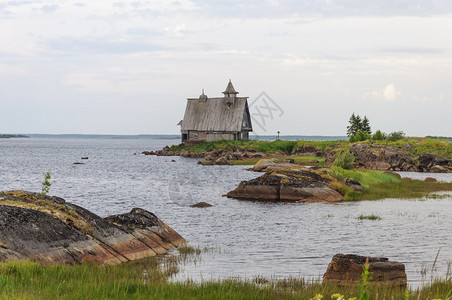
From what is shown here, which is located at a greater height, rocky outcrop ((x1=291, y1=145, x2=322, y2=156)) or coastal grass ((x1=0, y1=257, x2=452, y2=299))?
rocky outcrop ((x1=291, y1=145, x2=322, y2=156))

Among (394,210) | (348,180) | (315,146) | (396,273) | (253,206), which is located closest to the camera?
(396,273)

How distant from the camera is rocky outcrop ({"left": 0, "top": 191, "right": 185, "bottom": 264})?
41.2 ft

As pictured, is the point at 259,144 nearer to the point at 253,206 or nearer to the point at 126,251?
the point at 253,206

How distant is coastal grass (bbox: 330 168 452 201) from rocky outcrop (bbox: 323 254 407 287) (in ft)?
67.9

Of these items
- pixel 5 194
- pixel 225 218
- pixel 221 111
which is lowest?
pixel 225 218

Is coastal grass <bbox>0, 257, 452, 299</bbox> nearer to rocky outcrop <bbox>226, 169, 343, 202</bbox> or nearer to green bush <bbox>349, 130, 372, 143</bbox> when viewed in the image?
rocky outcrop <bbox>226, 169, 343, 202</bbox>

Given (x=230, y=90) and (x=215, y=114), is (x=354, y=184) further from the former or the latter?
(x=230, y=90)

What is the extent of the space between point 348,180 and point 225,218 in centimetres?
1320

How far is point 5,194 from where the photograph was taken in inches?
591

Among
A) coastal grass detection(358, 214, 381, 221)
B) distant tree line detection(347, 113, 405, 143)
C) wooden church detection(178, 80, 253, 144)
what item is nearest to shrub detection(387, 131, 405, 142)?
distant tree line detection(347, 113, 405, 143)

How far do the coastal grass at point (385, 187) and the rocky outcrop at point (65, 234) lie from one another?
19.4m

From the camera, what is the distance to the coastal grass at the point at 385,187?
109ft

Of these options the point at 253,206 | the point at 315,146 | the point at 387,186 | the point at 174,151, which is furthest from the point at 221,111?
the point at 253,206

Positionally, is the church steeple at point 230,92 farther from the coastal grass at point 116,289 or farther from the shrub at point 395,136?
the coastal grass at point 116,289
